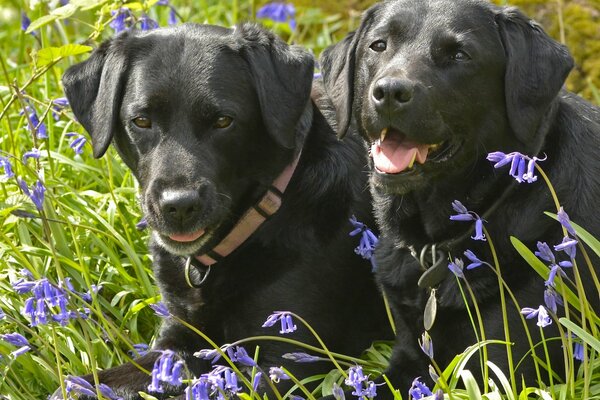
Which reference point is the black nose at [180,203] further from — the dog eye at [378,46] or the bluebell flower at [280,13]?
the bluebell flower at [280,13]

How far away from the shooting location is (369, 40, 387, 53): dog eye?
151 inches

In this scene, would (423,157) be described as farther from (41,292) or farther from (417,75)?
(41,292)

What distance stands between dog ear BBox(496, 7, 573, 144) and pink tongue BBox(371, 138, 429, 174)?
13.1 inches

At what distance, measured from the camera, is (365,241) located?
3.75 metres

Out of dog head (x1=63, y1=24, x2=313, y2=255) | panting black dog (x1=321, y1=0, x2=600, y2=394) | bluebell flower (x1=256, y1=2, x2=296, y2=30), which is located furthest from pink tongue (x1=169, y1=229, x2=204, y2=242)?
bluebell flower (x1=256, y1=2, x2=296, y2=30)

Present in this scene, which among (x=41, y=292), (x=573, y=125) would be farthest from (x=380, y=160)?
(x=41, y=292)

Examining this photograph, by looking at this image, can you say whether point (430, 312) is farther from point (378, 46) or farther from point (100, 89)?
point (100, 89)

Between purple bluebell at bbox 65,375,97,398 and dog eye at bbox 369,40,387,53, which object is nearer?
purple bluebell at bbox 65,375,97,398

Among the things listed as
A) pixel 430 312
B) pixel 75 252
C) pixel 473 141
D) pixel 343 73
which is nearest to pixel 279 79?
pixel 343 73

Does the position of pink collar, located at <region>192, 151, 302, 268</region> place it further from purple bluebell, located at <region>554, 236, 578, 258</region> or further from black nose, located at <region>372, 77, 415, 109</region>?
purple bluebell, located at <region>554, 236, 578, 258</region>

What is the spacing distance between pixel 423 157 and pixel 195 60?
0.89m

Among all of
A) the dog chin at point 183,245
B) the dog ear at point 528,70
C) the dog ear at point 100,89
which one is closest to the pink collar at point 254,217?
the dog chin at point 183,245

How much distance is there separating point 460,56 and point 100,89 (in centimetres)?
135

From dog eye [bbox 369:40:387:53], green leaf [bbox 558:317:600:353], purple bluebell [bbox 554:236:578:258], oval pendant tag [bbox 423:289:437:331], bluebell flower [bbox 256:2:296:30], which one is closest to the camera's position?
purple bluebell [bbox 554:236:578:258]
